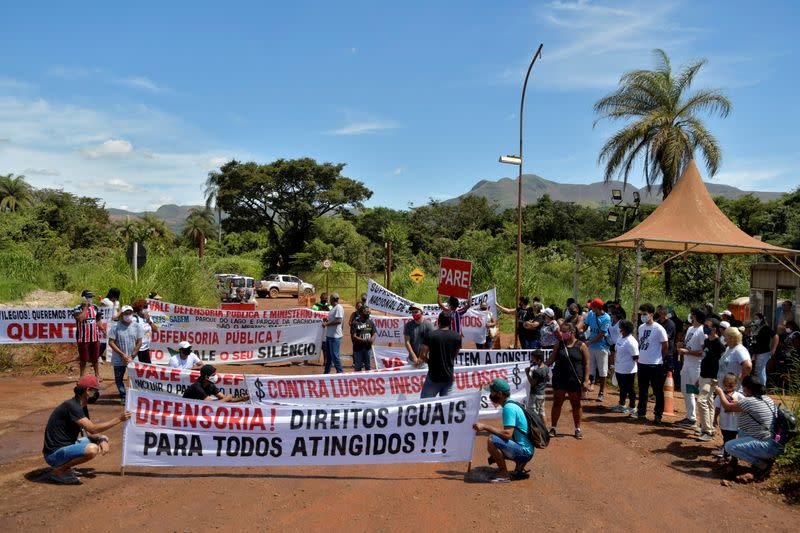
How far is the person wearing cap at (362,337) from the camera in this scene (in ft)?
38.9

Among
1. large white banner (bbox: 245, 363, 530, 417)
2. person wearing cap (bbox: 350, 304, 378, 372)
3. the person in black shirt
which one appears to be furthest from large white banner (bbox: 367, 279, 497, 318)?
the person in black shirt

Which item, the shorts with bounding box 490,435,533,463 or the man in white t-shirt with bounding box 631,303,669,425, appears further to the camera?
the man in white t-shirt with bounding box 631,303,669,425

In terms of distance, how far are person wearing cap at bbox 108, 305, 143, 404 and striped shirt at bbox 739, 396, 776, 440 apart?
918cm

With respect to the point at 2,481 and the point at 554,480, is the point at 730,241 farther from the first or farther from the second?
the point at 2,481

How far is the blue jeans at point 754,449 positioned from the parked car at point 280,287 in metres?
35.1

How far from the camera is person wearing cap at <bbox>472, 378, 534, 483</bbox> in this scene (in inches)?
271

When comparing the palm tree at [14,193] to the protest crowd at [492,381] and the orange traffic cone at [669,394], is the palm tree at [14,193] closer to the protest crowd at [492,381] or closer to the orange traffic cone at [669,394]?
the protest crowd at [492,381]

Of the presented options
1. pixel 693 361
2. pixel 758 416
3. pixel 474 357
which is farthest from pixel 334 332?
pixel 758 416

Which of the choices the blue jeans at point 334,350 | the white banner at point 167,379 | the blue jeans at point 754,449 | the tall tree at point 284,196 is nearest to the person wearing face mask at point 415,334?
the blue jeans at point 334,350

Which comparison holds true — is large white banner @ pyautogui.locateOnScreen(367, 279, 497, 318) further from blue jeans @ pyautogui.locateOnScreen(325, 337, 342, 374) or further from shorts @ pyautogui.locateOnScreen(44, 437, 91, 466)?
shorts @ pyautogui.locateOnScreen(44, 437, 91, 466)

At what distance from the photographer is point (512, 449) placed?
22.7 ft

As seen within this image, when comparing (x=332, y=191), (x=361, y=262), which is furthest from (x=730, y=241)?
(x=332, y=191)

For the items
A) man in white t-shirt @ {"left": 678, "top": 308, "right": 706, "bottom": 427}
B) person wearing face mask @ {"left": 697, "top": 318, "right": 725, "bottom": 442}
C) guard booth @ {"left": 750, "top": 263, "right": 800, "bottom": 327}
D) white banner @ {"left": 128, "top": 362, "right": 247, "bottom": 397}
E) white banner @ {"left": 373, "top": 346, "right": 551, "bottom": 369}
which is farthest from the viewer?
guard booth @ {"left": 750, "top": 263, "right": 800, "bottom": 327}

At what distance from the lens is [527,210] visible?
205 feet
